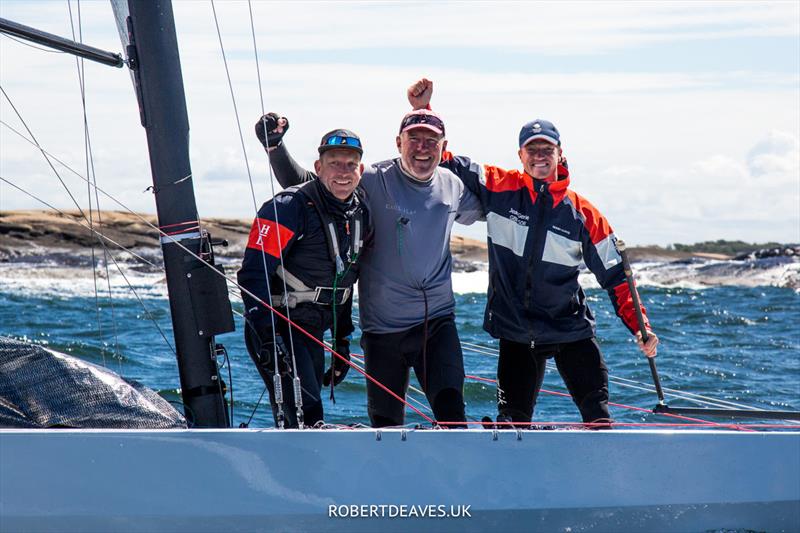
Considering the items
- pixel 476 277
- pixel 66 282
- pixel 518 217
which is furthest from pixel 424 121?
pixel 476 277

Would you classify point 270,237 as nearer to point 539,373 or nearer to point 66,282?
point 539,373

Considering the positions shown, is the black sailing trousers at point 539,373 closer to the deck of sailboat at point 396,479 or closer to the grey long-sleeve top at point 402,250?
the grey long-sleeve top at point 402,250

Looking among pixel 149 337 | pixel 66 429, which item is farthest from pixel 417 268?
pixel 149 337

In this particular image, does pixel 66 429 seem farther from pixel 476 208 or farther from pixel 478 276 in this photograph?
pixel 478 276

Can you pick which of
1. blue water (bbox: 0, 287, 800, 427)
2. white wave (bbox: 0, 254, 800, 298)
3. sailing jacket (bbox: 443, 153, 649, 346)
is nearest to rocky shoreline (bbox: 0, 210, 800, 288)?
white wave (bbox: 0, 254, 800, 298)

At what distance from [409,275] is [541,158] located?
2.65ft

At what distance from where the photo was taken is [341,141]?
436cm

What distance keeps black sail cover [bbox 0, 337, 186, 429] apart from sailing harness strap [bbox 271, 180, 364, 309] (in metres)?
0.64

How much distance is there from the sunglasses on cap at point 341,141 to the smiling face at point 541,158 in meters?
0.89

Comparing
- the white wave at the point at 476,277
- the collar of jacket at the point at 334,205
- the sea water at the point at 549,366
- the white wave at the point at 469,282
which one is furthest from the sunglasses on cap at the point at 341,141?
the white wave at the point at 469,282

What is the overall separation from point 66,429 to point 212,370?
706mm

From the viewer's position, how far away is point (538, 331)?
487 centimetres

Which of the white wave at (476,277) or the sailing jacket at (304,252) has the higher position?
the sailing jacket at (304,252)

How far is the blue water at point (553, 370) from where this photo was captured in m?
8.77
